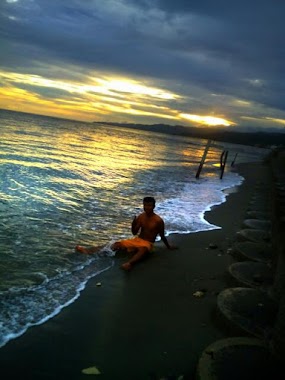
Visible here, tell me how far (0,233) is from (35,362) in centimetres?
498

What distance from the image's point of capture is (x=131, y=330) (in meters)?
5.08

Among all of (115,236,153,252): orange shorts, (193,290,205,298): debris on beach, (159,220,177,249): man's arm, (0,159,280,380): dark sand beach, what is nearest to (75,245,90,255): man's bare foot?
(0,159,280,380): dark sand beach

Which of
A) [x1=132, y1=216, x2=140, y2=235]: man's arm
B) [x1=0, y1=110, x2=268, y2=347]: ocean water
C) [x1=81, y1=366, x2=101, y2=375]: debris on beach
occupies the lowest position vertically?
[x1=0, y1=110, x2=268, y2=347]: ocean water

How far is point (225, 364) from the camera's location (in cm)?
414

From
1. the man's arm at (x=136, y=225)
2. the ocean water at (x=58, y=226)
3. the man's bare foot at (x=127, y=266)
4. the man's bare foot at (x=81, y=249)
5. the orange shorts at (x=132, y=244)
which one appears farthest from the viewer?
the man's arm at (x=136, y=225)

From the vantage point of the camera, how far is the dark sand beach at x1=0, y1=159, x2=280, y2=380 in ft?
13.8

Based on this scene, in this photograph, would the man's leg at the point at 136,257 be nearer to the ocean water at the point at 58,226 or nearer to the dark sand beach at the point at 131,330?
the dark sand beach at the point at 131,330

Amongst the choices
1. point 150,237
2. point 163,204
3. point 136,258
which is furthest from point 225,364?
point 163,204

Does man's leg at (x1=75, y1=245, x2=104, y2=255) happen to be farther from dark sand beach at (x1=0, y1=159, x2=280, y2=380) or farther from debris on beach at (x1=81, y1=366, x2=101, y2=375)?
debris on beach at (x1=81, y1=366, x2=101, y2=375)

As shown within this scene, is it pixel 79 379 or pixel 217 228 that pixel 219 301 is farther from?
pixel 217 228

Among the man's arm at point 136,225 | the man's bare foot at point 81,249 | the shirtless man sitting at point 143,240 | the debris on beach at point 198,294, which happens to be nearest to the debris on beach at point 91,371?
the debris on beach at point 198,294

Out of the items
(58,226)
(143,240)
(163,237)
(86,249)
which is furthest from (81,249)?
(58,226)

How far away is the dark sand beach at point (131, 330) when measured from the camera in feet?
13.8

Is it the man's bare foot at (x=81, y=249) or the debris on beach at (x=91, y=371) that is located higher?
the debris on beach at (x=91, y=371)
